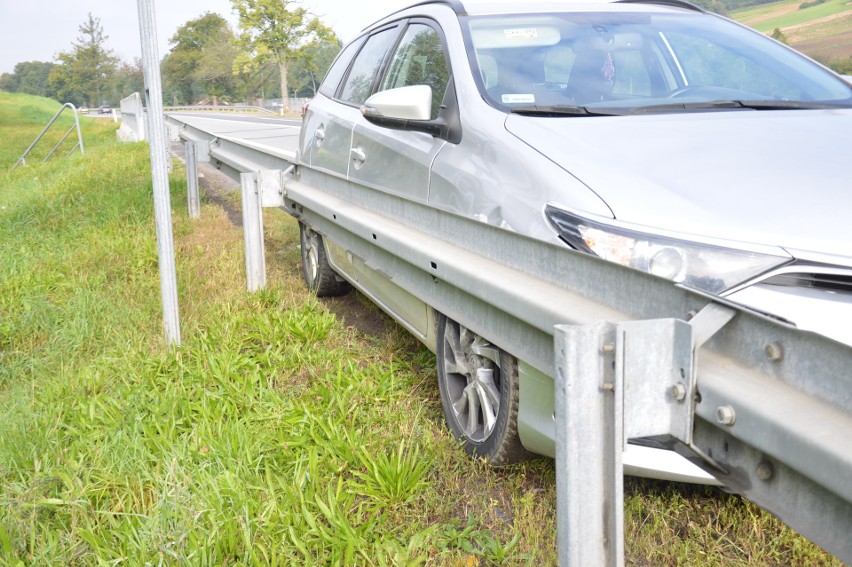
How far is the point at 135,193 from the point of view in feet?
33.8

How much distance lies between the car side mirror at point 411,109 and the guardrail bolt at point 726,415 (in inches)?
92.7

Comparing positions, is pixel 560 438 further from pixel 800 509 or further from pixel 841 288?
pixel 841 288

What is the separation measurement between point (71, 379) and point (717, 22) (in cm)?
379

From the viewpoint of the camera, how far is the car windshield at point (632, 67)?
3543 millimetres

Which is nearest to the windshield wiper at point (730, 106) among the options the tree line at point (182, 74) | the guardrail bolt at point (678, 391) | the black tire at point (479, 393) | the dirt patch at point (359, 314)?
the black tire at point (479, 393)

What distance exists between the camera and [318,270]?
5.76 m

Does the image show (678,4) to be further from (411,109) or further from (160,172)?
(160,172)

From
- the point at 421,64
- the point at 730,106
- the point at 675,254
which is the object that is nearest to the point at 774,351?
the point at 675,254

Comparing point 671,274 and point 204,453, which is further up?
point 671,274

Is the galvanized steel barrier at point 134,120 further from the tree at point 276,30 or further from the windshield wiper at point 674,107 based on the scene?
the tree at point 276,30

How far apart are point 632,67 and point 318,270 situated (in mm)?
2678

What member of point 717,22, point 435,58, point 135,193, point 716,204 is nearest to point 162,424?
point 435,58

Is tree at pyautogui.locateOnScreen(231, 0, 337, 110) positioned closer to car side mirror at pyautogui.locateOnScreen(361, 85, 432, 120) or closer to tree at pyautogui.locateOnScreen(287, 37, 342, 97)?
tree at pyautogui.locateOnScreen(287, 37, 342, 97)

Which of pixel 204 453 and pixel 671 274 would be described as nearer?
pixel 671 274
